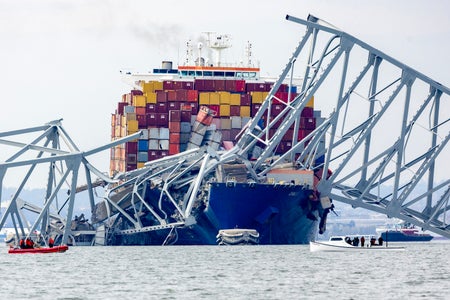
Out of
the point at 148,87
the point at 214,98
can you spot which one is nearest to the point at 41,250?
the point at 214,98

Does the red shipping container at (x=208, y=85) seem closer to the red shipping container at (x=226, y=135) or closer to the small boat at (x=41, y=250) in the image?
the red shipping container at (x=226, y=135)

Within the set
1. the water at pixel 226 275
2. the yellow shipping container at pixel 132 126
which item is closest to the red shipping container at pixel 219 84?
the yellow shipping container at pixel 132 126

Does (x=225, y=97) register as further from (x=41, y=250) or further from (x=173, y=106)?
(x=41, y=250)

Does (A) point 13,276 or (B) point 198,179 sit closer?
(A) point 13,276

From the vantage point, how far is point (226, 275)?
7050 cm

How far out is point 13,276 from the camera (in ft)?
233

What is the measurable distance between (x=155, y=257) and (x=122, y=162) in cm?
4001

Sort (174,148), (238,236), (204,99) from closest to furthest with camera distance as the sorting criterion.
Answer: (238,236)
(174,148)
(204,99)

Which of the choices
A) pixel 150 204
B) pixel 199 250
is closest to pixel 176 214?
pixel 150 204

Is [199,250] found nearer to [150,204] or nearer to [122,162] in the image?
[150,204]

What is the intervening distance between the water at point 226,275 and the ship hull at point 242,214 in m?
14.1

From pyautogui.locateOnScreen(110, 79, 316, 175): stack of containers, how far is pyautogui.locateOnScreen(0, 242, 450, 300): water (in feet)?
93.6

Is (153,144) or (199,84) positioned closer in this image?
(153,144)

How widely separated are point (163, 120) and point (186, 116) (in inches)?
125
